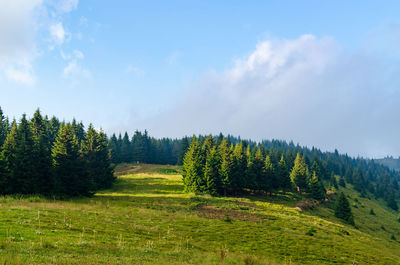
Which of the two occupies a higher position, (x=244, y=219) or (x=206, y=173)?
(x=206, y=173)

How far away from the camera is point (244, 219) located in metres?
36.2

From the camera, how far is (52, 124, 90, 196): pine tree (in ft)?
141

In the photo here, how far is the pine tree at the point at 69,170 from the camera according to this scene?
1689 inches

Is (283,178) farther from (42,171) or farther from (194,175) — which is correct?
(42,171)

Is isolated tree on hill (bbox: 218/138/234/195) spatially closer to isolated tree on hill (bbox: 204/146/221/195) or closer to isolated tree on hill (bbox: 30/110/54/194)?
isolated tree on hill (bbox: 204/146/221/195)

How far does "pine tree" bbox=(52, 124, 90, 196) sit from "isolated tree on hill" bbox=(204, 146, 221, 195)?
28.5 m

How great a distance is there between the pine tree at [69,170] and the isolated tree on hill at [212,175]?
28.5 metres

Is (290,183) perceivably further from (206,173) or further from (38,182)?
(38,182)

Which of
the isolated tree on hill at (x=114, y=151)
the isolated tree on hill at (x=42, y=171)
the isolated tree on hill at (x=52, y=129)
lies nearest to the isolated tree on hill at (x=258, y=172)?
the isolated tree on hill at (x=42, y=171)

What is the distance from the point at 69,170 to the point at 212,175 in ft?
112

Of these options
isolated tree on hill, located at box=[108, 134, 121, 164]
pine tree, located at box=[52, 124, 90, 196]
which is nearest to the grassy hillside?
pine tree, located at box=[52, 124, 90, 196]

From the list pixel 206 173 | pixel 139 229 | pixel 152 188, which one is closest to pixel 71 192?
pixel 152 188

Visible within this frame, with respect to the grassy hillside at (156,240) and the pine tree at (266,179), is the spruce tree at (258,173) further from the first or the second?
the grassy hillside at (156,240)

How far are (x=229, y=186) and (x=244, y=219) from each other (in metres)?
29.9
